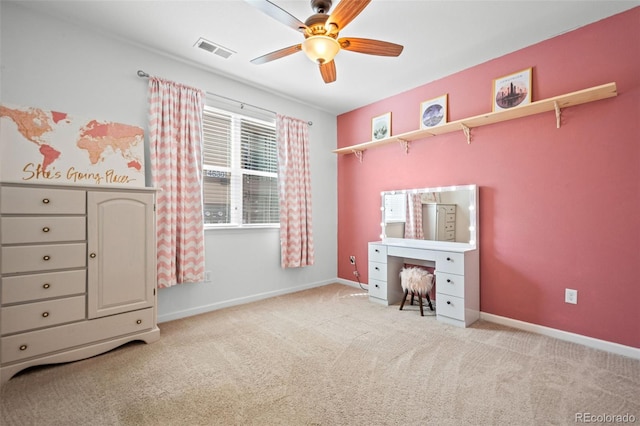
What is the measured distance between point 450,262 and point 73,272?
3142mm

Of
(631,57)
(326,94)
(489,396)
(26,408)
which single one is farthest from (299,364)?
(631,57)

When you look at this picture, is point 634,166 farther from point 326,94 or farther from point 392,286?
point 326,94

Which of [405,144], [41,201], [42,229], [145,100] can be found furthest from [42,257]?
[405,144]

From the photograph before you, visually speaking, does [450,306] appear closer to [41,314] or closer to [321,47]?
[321,47]

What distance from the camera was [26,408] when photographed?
5.24ft

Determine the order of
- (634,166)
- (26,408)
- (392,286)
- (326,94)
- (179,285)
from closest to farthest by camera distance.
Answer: (26,408) < (634,166) < (179,285) < (392,286) < (326,94)

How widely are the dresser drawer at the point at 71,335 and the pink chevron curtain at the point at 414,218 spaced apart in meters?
2.86

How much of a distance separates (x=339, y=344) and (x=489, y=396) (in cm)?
108

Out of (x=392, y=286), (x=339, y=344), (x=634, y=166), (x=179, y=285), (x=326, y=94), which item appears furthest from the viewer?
(x=326, y=94)

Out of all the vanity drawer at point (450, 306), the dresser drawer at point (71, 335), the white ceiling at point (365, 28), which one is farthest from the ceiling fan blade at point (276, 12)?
the vanity drawer at point (450, 306)

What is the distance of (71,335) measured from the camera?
206cm
